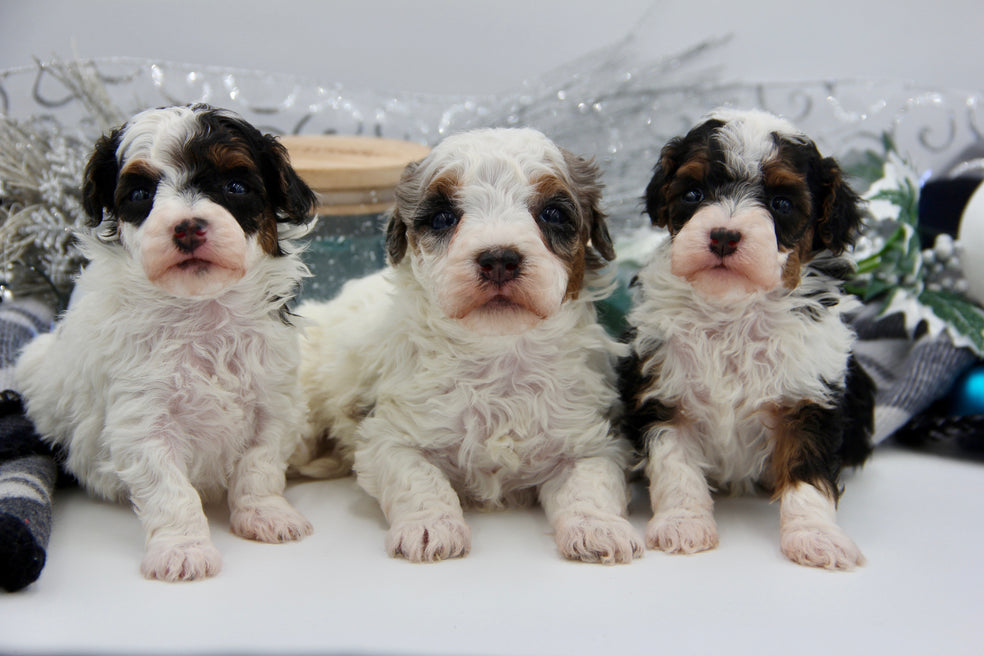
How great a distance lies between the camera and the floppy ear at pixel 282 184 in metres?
2.76

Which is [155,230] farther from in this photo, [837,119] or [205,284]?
[837,119]

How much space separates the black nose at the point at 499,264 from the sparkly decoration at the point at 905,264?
2.14 meters

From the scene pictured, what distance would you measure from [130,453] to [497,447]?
1.08 metres

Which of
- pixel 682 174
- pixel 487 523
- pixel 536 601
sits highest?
pixel 682 174

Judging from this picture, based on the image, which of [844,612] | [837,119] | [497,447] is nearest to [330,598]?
[497,447]

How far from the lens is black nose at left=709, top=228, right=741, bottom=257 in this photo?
8.26 ft

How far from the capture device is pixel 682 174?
8.98 feet

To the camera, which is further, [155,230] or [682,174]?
[682,174]

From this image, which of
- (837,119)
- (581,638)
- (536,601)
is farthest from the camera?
(837,119)

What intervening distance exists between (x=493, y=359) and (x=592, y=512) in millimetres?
570

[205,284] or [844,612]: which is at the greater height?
[205,284]

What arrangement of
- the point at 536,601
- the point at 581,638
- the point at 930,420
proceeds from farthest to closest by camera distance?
the point at 930,420 → the point at 536,601 → the point at 581,638

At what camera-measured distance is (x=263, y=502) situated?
2.81 metres

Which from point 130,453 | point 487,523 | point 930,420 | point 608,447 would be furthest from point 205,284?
point 930,420
